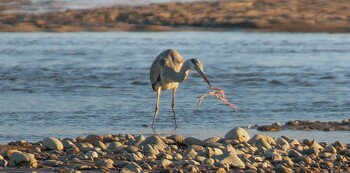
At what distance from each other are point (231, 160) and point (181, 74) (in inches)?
176

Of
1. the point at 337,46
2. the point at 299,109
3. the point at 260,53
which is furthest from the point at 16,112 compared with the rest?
the point at 337,46

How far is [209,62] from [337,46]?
15.4ft

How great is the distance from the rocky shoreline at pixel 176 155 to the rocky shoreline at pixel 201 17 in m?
16.9

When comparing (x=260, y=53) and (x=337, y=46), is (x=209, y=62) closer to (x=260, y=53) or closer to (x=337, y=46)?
(x=260, y=53)

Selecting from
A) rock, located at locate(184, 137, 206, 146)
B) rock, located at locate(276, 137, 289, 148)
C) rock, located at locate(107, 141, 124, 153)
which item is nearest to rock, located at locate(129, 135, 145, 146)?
rock, located at locate(107, 141, 124, 153)

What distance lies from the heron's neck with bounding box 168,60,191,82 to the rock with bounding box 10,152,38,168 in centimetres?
447

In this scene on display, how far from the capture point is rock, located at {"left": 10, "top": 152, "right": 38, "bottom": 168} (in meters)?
9.70

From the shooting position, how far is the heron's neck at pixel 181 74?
45.8 feet

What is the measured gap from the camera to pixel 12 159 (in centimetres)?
977

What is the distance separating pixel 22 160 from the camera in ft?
31.8

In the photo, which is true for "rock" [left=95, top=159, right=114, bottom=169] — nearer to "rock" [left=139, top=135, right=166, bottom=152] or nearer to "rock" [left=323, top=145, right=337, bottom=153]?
"rock" [left=139, top=135, right=166, bottom=152]

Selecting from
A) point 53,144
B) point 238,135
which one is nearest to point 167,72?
point 238,135

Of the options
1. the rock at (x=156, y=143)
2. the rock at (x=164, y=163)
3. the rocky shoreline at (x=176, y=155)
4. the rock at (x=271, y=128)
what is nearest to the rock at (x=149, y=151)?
the rocky shoreline at (x=176, y=155)

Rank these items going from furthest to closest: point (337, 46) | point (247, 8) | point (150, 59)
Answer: point (247, 8) → point (337, 46) → point (150, 59)
